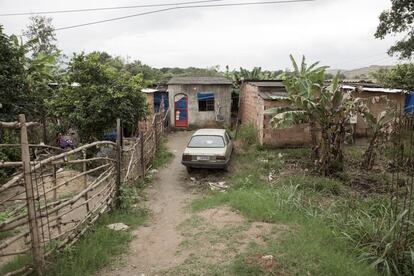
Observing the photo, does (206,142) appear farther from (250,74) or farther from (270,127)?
(250,74)

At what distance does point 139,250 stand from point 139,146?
5475 mm

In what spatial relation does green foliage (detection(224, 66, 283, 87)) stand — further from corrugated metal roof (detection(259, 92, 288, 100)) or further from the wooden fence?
the wooden fence

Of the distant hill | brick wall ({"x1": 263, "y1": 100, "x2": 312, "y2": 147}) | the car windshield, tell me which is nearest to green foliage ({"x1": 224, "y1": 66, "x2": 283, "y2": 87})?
brick wall ({"x1": 263, "y1": 100, "x2": 312, "y2": 147})

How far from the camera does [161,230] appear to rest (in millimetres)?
7117

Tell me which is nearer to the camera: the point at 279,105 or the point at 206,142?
the point at 206,142

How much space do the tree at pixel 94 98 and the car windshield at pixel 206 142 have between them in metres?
2.42

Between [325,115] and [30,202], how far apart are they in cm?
929

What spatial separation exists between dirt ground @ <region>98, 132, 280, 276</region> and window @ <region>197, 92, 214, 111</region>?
12083mm

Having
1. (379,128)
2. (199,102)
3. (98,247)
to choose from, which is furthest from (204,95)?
(98,247)

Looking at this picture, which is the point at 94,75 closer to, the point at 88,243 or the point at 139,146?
the point at 139,146

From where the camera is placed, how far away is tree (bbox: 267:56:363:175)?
11.2m

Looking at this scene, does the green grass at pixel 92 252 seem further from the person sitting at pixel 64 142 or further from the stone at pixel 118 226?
the person sitting at pixel 64 142

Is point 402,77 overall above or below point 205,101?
above

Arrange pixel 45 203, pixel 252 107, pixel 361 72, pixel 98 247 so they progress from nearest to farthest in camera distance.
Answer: pixel 45 203, pixel 98 247, pixel 252 107, pixel 361 72
